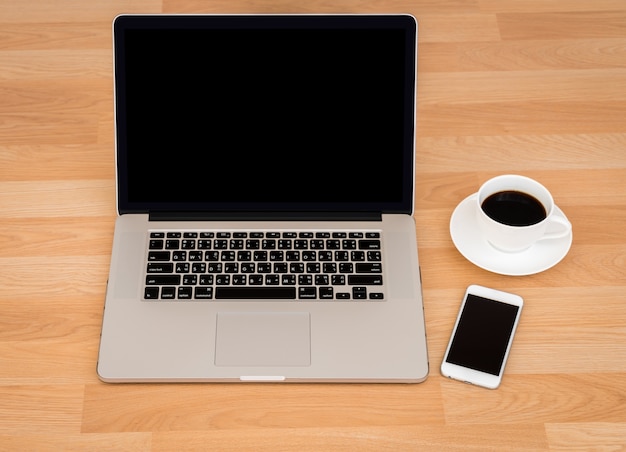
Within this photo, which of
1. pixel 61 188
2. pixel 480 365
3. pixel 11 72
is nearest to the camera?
pixel 480 365

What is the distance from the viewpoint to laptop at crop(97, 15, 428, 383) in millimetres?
988

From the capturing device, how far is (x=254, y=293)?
3.35ft

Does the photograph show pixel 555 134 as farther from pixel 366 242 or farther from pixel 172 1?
pixel 172 1

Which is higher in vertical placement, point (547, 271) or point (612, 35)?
point (612, 35)

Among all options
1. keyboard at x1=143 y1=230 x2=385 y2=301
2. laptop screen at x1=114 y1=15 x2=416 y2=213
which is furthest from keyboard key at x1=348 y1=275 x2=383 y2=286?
laptop screen at x1=114 y1=15 x2=416 y2=213

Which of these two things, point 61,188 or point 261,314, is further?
point 61,188

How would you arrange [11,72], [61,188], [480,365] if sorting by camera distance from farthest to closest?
1. [11,72]
2. [61,188]
3. [480,365]

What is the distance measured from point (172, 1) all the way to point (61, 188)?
42 centimetres

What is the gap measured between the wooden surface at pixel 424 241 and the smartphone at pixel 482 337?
0.06 feet

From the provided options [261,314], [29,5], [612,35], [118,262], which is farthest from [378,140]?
[29,5]

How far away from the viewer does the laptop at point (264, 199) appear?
38.9 inches

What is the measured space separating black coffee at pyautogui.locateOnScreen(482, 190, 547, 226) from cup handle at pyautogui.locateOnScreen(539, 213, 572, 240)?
2cm

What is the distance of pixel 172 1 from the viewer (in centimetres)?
137

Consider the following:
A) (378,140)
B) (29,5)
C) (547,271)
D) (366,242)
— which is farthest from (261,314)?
(29,5)
